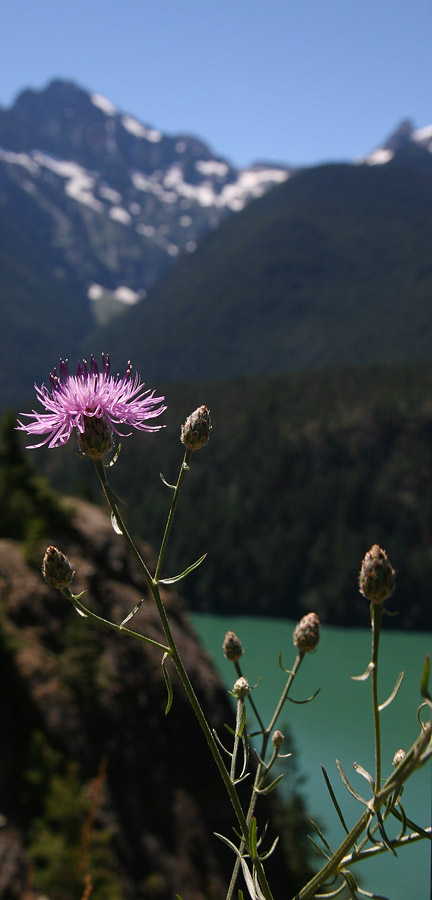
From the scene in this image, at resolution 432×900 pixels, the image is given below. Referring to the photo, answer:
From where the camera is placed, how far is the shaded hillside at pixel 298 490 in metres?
111

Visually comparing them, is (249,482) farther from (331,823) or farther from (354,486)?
(331,823)

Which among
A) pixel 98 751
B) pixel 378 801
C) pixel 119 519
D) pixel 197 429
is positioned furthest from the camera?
pixel 98 751

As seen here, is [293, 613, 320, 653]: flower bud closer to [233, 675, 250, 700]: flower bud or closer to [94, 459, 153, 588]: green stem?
[233, 675, 250, 700]: flower bud

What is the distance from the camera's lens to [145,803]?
15992 millimetres

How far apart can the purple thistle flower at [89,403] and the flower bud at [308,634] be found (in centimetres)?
69

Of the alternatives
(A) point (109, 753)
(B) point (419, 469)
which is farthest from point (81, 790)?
(B) point (419, 469)

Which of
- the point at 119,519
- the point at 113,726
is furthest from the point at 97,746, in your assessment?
the point at 119,519

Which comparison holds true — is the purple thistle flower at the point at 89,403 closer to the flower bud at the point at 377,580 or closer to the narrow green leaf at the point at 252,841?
the flower bud at the point at 377,580

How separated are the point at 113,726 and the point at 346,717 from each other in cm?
3992

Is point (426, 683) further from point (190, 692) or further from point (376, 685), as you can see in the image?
point (190, 692)

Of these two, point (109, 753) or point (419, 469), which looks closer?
point (109, 753)

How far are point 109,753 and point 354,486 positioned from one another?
107032 millimetres

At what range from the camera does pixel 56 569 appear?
1.84 meters

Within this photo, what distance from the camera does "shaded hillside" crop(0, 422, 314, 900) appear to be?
40.4 ft
